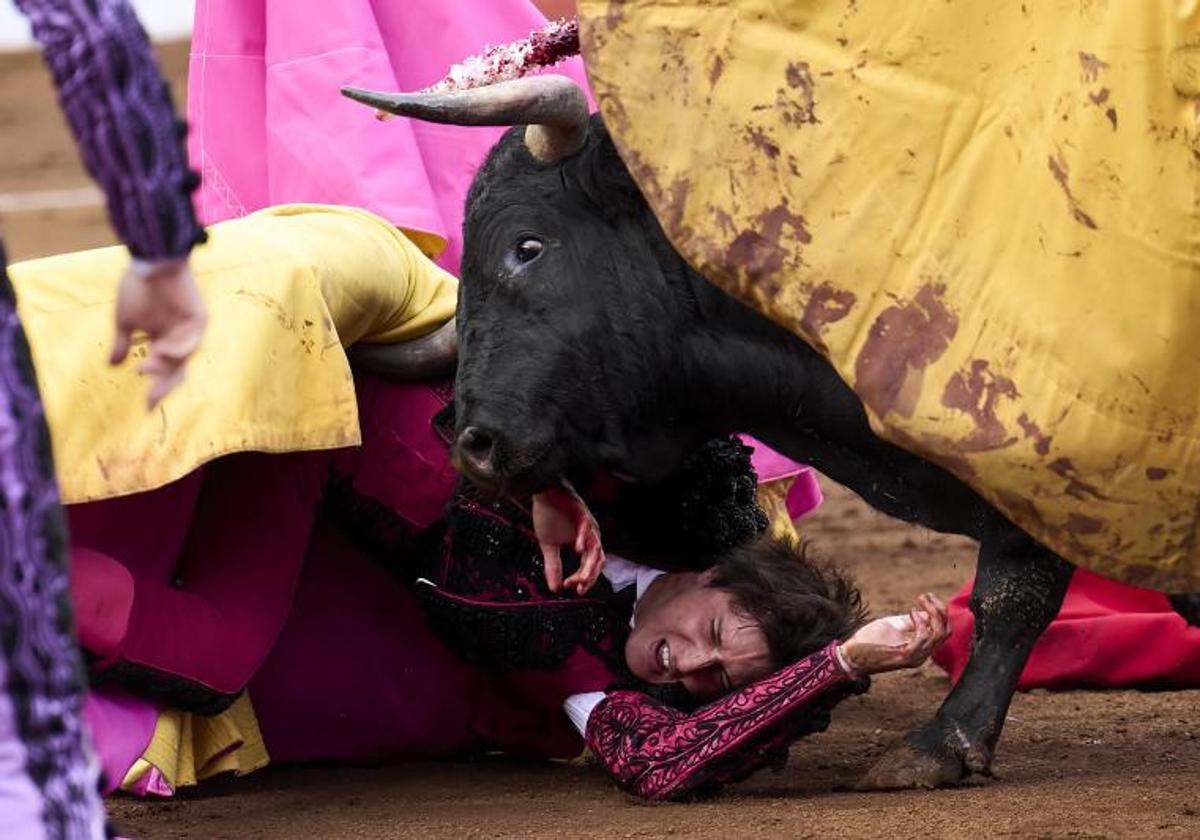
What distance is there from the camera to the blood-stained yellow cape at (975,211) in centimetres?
258

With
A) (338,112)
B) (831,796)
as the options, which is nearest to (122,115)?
(831,796)

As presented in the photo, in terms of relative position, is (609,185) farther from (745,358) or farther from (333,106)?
(333,106)

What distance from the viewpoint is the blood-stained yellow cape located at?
2.58 m

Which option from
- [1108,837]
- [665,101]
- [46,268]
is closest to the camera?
[1108,837]

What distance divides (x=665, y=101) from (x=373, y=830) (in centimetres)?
109

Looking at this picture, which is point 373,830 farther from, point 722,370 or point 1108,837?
Answer: point 1108,837

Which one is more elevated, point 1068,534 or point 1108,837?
point 1068,534

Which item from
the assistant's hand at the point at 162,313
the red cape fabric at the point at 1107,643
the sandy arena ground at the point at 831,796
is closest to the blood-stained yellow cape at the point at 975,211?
the sandy arena ground at the point at 831,796

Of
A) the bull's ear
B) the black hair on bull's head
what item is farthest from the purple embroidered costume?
the bull's ear

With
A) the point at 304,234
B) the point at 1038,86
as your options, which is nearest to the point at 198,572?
the point at 304,234

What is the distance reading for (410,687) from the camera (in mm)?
3596

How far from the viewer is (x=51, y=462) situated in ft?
6.30

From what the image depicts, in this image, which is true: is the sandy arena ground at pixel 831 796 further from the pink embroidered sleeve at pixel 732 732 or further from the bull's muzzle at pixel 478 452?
the bull's muzzle at pixel 478 452

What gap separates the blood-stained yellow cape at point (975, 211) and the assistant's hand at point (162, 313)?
987mm
